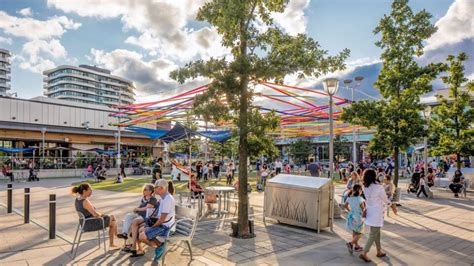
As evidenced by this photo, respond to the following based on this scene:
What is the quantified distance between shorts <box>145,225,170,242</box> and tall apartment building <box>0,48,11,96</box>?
103 metres

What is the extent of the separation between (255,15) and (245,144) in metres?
2.95

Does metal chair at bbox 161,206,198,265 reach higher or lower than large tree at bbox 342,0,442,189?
lower

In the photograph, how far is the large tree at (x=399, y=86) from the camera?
491 inches

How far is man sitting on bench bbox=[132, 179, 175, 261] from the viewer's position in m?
5.91

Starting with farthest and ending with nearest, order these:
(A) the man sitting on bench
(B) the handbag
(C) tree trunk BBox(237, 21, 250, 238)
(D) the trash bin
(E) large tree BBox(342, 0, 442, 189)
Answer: (E) large tree BBox(342, 0, 442, 189) < (D) the trash bin < (C) tree trunk BBox(237, 21, 250, 238) < (B) the handbag < (A) the man sitting on bench

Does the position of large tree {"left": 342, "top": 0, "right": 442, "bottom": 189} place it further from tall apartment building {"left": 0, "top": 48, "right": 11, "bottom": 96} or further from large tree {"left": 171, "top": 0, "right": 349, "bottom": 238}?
tall apartment building {"left": 0, "top": 48, "right": 11, "bottom": 96}

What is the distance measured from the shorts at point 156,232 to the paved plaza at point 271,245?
47cm

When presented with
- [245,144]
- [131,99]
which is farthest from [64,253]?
[131,99]

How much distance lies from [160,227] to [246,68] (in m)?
3.61

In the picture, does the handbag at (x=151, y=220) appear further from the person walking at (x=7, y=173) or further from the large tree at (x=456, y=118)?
the person walking at (x=7, y=173)

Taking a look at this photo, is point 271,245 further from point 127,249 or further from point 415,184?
point 415,184

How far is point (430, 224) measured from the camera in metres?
9.38

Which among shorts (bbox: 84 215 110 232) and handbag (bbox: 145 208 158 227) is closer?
handbag (bbox: 145 208 158 227)

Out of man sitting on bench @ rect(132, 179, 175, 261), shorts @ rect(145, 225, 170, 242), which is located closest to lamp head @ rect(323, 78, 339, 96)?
man sitting on bench @ rect(132, 179, 175, 261)
